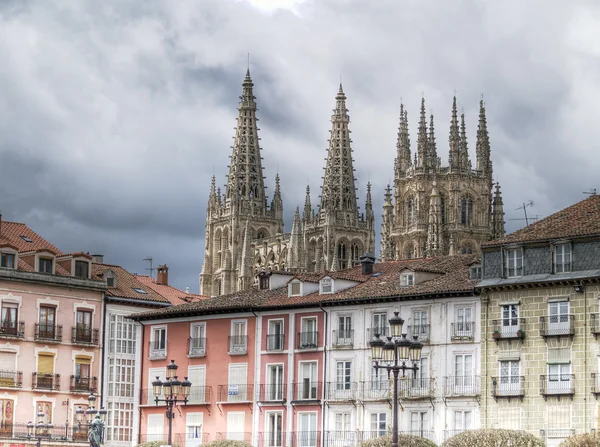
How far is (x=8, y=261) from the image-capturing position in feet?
323

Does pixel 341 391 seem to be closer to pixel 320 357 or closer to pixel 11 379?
pixel 320 357

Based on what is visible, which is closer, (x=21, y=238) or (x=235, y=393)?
(x=235, y=393)

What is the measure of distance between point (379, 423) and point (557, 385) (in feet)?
36.3

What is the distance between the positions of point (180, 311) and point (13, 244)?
13.1 meters

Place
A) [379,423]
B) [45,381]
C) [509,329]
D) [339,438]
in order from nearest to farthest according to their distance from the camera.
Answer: [509,329]
[379,423]
[339,438]
[45,381]

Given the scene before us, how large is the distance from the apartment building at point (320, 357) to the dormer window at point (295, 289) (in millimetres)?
101

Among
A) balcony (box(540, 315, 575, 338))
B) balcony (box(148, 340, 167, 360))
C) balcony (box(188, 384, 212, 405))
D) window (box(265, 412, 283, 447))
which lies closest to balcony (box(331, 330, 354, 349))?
window (box(265, 412, 283, 447))

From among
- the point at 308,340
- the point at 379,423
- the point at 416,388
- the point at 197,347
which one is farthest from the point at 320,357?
the point at 197,347

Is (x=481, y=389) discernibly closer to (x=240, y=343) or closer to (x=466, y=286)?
(x=466, y=286)

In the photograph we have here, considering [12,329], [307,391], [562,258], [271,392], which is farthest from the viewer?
[12,329]

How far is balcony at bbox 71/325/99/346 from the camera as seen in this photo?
101 m

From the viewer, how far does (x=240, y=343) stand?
9306 centimetres

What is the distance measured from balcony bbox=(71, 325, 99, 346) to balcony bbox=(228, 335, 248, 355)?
472 inches

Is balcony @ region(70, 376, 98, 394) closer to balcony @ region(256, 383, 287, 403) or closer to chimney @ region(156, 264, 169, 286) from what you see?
balcony @ region(256, 383, 287, 403)
